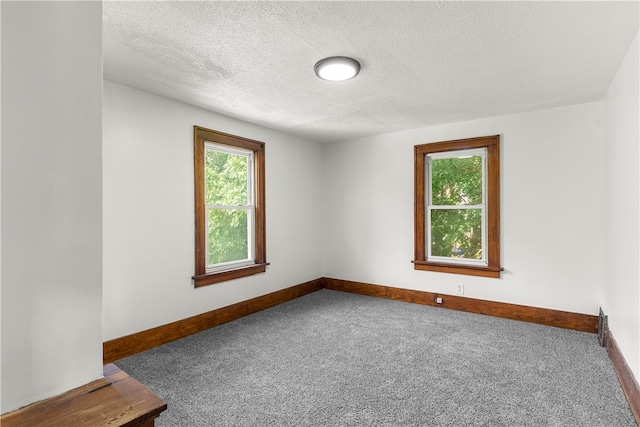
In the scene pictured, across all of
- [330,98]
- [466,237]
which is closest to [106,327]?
[330,98]

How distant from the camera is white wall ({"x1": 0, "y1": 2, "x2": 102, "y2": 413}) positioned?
79 cm

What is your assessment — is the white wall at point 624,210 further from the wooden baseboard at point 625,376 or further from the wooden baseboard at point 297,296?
the wooden baseboard at point 297,296

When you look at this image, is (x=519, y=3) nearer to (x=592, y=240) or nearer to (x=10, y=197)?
(x=10, y=197)

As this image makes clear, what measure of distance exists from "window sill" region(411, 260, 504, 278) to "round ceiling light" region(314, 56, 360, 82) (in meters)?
2.71

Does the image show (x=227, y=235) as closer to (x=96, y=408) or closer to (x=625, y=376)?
(x=96, y=408)

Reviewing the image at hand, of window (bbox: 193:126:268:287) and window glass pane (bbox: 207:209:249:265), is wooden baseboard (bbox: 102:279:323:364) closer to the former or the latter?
window (bbox: 193:126:268:287)

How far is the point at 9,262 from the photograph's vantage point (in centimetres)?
79

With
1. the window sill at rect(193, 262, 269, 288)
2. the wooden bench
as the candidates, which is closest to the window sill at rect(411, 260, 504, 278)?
the window sill at rect(193, 262, 269, 288)

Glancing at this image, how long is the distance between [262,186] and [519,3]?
3229 mm

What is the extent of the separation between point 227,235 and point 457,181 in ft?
9.75

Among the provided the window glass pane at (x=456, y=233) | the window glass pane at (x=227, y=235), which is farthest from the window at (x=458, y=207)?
the window glass pane at (x=227, y=235)

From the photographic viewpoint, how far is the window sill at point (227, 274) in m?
3.57

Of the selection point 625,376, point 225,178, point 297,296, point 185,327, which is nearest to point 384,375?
point 625,376

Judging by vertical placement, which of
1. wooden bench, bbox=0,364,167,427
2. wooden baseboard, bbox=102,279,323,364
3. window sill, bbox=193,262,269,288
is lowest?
wooden baseboard, bbox=102,279,323,364
